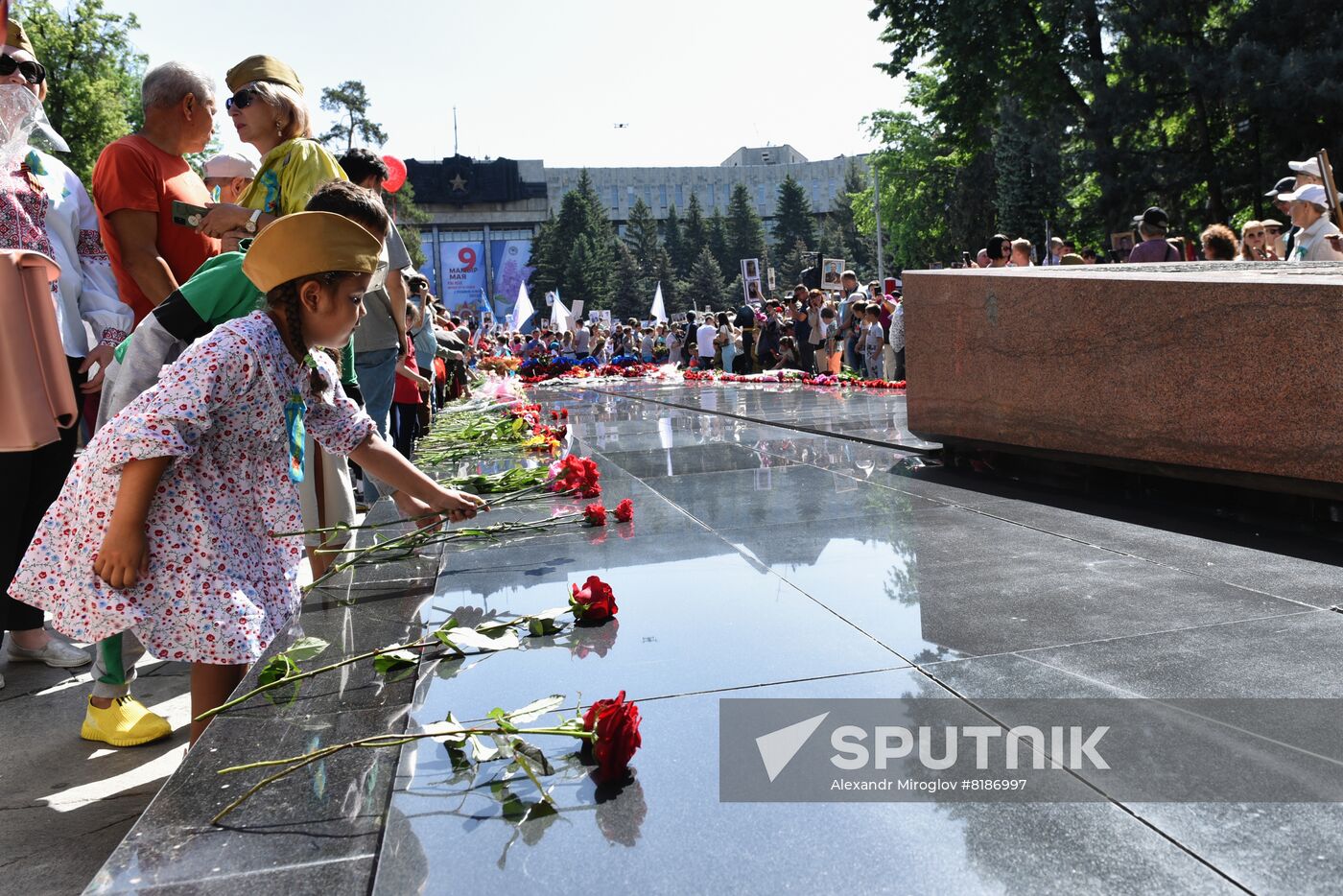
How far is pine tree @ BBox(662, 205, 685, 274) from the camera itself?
9530cm

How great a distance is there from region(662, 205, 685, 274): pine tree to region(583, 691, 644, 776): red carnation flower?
93.9 metres

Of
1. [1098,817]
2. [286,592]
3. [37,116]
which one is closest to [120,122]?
[37,116]

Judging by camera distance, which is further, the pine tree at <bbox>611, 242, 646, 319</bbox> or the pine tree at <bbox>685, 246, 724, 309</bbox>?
the pine tree at <bbox>685, 246, 724, 309</bbox>

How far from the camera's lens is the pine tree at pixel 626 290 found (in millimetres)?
83562

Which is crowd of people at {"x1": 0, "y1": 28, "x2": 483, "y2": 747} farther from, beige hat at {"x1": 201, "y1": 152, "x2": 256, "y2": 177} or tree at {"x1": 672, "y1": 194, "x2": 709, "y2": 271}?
tree at {"x1": 672, "y1": 194, "x2": 709, "y2": 271}

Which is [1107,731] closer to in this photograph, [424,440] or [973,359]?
[973,359]

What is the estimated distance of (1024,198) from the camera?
3153cm

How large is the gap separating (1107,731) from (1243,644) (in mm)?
714

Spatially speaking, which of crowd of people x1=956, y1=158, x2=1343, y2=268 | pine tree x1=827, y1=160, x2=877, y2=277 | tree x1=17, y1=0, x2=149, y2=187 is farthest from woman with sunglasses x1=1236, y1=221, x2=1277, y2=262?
pine tree x1=827, y1=160, x2=877, y2=277

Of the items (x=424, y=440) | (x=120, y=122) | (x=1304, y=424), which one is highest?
(x=120, y=122)

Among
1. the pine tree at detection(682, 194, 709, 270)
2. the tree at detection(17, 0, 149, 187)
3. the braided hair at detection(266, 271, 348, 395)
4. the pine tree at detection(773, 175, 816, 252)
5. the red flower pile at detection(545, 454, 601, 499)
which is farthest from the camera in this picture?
the pine tree at detection(682, 194, 709, 270)

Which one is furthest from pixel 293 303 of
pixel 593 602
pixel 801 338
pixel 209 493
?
pixel 801 338

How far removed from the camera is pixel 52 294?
378 centimetres

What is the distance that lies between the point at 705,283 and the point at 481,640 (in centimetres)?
8295
